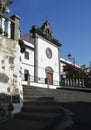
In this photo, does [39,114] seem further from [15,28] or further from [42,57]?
[42,57]

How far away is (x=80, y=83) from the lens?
27703 millimetres

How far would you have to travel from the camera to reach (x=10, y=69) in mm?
10281

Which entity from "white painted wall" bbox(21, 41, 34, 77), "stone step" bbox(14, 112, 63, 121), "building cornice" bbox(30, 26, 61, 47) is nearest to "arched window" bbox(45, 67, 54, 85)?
"white painted wall" bbox(21, 41, 34, 77)

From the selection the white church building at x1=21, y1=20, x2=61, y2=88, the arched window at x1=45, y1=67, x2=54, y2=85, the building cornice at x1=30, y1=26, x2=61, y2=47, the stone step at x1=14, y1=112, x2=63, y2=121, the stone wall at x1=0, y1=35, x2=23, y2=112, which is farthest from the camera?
the arched window at x1=45, y1=67, x2=54, y2=85

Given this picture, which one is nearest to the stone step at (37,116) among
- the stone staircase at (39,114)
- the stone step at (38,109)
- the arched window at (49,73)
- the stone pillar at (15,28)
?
the stone staircase at (39,114)

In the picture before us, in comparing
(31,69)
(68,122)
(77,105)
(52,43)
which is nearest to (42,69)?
(31,69)

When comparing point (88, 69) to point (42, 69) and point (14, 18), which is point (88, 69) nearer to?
point (42, 69)

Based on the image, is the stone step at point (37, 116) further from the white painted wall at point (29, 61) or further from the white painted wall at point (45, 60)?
the white painted wall at point (45, 60)

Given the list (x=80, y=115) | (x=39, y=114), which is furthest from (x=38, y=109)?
(x=80, y=115)

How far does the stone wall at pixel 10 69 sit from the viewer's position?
32.1 feet

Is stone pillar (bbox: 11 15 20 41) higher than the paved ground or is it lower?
higher

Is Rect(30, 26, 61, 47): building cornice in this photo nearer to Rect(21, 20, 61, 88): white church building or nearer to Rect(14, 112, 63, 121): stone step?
Rect(21, 20, 61, 88): white church building

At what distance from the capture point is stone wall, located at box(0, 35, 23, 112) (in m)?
9.80

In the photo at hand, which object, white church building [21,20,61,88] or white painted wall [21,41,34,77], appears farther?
white church building [21,20,61,88]
